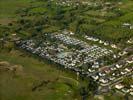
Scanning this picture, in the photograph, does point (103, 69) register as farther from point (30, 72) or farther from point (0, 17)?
point (0, 17)

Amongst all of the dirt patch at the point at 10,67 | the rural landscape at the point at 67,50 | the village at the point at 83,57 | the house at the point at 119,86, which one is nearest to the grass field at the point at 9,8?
the rural landscape at the point at 67,50

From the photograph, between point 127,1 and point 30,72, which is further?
point 127,1

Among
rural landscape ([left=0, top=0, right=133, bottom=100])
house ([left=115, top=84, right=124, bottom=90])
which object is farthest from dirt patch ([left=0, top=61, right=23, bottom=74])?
house ([left=115, top=84, right=124, bottom=90])

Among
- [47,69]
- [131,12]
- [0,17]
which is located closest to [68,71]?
[47,69]

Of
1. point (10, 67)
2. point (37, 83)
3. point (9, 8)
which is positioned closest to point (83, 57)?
point (37, 83)

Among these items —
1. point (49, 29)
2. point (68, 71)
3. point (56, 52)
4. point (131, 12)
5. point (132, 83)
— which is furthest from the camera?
point (131, 12)

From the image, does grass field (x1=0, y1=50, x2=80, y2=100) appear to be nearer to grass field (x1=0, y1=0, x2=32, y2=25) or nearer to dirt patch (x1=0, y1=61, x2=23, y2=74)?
dirt patch (x1=0, y1=61, x2=23, y2=74)

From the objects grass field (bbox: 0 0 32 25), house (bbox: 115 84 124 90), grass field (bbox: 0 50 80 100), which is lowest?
grass field (bbox: 0 50 80 100)

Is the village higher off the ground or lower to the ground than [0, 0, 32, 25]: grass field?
lower
